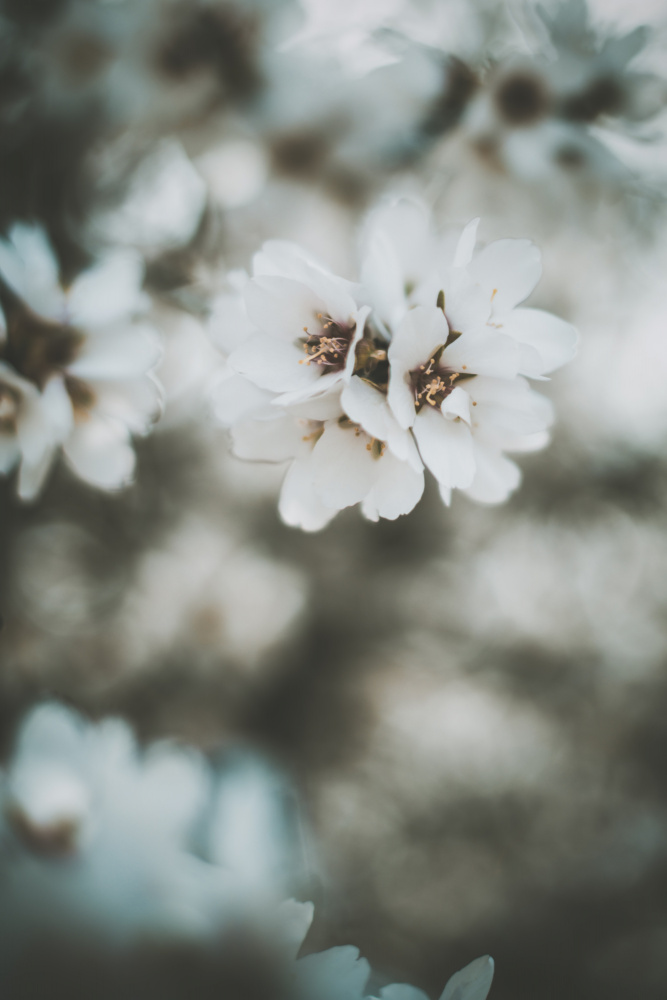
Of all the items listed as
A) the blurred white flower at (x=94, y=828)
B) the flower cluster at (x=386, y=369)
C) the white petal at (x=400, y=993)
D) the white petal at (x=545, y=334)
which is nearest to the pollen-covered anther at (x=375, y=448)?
the flower cluster at (x=386, y=369)

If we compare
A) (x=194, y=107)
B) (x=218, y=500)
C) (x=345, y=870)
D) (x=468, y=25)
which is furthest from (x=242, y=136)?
(x=345, y=870)

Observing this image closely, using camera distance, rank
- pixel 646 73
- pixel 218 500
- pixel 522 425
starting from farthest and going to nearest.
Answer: pixel 218 500 < pixel 646 73 < pixel 522 425

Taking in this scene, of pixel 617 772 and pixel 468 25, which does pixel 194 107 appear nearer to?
pixel 468 25

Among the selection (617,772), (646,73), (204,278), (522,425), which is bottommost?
(617,772)

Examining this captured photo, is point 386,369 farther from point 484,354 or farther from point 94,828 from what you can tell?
point 94,828

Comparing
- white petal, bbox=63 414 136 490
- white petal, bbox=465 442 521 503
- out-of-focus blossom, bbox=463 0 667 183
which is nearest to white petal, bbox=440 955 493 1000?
white petal, bbox=465 442 521 503

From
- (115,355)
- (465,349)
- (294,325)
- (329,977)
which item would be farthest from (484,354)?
(329,977)

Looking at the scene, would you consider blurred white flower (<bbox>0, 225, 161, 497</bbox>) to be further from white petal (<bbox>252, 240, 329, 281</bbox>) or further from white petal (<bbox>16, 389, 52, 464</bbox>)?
white petal (<bbox>252, 240, 329, 281</bbox>)
